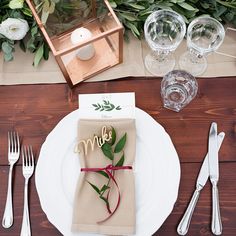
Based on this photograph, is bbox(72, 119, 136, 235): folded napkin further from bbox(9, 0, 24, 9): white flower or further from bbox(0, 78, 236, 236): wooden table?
A: bbox(9, 0, 24, 9): white flower

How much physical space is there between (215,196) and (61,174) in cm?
25

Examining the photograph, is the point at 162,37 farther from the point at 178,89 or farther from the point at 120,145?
the point at 120,145

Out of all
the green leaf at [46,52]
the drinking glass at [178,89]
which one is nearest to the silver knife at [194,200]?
the drinking glass at [178,89]

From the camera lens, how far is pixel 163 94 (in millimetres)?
625

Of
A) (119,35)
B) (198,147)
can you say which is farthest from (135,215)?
(119,35)

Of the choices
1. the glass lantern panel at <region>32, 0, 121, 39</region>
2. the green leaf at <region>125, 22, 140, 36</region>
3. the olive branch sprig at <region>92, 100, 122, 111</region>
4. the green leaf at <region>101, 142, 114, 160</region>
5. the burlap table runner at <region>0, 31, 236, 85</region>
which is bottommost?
the green leaf at <region>101, 142, 114, 160</region>

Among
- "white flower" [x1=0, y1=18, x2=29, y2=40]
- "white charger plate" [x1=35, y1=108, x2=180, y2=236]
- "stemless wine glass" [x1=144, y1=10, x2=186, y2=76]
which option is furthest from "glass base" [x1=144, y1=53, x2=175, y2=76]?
"white flower" [x1=0, y1=18, x2=29, y2=40]

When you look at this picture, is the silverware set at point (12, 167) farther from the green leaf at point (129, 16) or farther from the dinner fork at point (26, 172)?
the green leaf at point (129, 16)

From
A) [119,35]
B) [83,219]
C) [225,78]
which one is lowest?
[83,219]

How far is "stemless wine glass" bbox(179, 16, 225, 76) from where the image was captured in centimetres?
62

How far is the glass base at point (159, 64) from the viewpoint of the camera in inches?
25.7

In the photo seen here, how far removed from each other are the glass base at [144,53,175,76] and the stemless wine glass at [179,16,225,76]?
21mm

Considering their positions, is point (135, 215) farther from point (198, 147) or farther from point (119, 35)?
point (119, 35)

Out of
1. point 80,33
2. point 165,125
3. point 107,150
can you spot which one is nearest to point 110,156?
point 107,150
